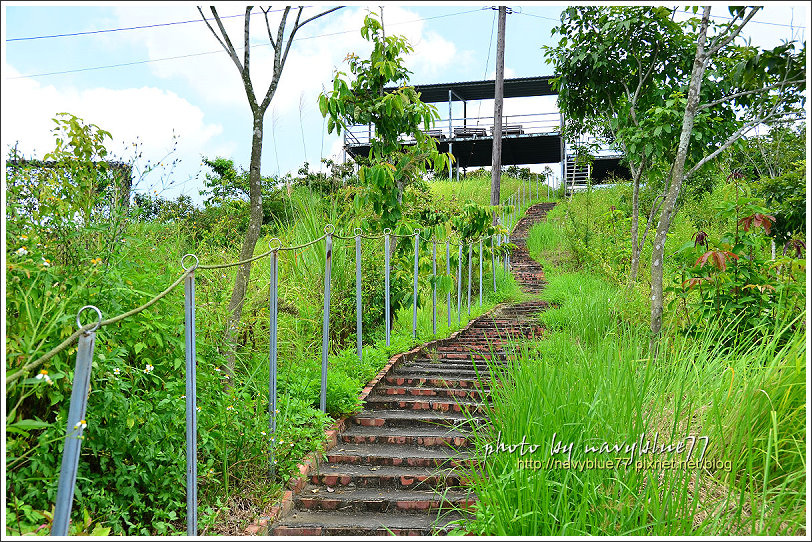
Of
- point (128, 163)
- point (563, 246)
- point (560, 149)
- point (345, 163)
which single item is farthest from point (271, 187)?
point (560, 149)

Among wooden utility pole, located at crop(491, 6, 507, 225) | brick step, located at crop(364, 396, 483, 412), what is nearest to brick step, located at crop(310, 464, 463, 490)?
brick step, located at crop(364, 396, 483, 412)

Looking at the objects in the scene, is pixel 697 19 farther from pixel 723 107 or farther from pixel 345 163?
pixel 345 163

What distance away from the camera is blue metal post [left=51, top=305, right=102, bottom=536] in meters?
2.11

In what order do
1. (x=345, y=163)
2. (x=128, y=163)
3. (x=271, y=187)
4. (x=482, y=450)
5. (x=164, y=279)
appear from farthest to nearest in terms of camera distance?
1. (x=271, y=187)
2. (x=345, y=163)
3. (x=128, y=163)
4. (x=482, y=450)
5. (x=164, y=279)

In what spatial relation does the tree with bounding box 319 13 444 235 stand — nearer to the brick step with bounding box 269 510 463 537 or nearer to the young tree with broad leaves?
the young tree with broad leaves

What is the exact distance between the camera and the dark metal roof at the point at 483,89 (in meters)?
22.2

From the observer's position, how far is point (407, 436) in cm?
487

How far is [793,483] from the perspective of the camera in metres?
2.82

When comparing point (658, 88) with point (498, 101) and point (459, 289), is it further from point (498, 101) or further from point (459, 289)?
point (498, 101)

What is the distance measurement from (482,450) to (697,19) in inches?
230

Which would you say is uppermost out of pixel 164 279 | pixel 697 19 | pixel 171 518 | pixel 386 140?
pixel 697 19

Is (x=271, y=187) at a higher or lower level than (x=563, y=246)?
higher

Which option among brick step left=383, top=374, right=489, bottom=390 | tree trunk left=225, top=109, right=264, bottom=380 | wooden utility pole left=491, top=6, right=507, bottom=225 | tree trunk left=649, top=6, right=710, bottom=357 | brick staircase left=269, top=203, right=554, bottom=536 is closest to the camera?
brick staircase left=269, top=203, right=554, bottom=536

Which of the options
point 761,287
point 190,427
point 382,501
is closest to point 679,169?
point 761,287
